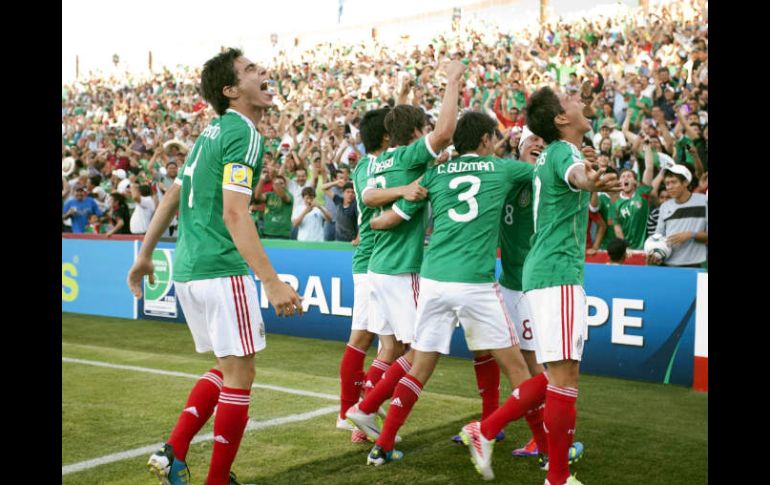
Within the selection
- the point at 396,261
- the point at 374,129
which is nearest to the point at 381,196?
the point at 396,261

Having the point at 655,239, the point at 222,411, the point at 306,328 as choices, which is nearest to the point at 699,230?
the point at 655,239

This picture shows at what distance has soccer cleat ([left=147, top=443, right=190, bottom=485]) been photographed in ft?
13.0

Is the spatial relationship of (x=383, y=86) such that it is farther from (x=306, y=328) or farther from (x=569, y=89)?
(x=306, y=328)

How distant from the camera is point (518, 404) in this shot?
14.9 ft

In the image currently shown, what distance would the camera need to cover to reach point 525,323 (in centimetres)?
516

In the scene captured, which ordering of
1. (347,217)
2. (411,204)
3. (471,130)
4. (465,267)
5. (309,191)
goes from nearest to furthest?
(465,267), (471,130), (411,204), (347,217), (309,191)

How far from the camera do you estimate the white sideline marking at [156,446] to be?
4789mm

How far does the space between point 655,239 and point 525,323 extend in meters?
3.14

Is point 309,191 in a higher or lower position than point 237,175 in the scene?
higher

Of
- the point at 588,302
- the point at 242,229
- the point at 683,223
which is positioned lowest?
the point at 588,302

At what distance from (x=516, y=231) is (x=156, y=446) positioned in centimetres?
276

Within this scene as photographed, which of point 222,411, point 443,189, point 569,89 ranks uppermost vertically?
point 569,89

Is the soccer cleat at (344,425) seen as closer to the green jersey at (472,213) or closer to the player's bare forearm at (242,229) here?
the green jersey at (472,213)

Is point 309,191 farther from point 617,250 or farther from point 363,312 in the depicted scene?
point 363,312
